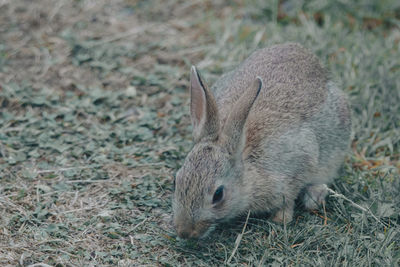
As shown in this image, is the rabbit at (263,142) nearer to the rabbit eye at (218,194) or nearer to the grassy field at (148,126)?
the rabbit eye at (218,194)

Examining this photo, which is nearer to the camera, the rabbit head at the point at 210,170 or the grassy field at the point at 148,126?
the rabbit head at the point at 210,170

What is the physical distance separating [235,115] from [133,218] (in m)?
1.35

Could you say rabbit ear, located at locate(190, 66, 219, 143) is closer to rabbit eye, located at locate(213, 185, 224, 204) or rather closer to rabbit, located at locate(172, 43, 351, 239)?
rabbit, located at locate(172, 43, 351, 239)

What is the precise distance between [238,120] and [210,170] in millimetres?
516

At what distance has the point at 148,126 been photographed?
6523 mm

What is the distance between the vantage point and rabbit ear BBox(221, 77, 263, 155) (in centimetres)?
477

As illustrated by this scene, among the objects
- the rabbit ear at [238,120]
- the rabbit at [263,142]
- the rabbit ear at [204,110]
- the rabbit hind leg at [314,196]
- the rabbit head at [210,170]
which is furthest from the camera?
the rabbit hind leg at [314,196]

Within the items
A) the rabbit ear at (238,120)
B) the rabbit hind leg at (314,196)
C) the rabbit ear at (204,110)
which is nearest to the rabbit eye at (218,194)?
the rabbit ear at (238,120)

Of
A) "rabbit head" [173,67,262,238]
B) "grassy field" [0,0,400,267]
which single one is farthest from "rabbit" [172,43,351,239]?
"grassy field" [0,0,400,267]

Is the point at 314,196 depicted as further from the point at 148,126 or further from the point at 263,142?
the point at 148,126

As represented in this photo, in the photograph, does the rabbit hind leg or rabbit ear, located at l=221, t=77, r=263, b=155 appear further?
the rabbit hind leg

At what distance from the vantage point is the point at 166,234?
4.91 meters

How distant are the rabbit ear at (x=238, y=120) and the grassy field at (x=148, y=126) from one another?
0.75 metres

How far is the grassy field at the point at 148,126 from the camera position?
15.5ft
